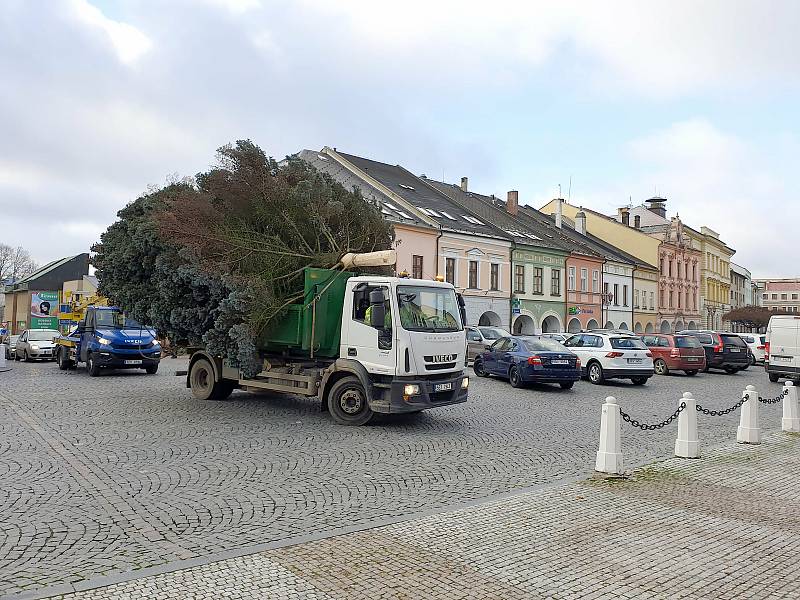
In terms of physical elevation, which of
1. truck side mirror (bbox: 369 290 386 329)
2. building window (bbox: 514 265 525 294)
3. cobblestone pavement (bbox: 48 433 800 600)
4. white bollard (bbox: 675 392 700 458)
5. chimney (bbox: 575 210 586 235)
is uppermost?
chimney (bbox: 575 210 586 235)

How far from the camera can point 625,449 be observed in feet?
33.7

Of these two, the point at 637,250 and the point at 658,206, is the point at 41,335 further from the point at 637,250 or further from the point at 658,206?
the point at 658,206

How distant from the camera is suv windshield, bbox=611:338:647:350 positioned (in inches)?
804

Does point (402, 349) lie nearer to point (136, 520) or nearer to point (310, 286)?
point (310, 286)

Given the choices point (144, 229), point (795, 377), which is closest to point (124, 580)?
point (144, 229)

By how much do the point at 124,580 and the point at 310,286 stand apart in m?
7.49

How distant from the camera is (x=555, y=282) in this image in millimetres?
46281

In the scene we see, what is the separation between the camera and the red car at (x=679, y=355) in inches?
969

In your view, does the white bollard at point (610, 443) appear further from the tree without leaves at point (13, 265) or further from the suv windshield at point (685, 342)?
the tree without leaves at point (13, 265)

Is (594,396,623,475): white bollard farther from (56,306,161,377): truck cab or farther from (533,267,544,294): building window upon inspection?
(533,267,544,294): building window

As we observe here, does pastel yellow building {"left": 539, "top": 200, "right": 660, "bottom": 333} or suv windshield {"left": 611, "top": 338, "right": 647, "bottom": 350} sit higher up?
pastel yellow building {"left": 539, "top": 200, "right": 660, "bottom": 333}

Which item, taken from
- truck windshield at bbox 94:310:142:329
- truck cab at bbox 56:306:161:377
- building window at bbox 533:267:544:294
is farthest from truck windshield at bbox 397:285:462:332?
building window at bbox 533:267:544:294

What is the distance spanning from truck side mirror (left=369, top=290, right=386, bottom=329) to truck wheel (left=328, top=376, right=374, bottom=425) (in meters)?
1.11

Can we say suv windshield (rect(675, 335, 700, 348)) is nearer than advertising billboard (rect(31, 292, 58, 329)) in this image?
Yes
